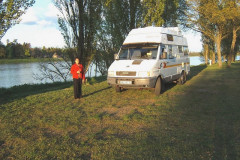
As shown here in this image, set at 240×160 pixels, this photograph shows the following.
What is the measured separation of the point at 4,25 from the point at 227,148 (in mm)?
10563

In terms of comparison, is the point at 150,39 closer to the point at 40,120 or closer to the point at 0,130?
the point at 40,120

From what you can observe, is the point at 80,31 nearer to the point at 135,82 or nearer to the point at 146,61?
the point at 146,61

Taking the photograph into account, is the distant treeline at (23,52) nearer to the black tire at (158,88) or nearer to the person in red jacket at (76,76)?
the person in red jacket at (76,76)

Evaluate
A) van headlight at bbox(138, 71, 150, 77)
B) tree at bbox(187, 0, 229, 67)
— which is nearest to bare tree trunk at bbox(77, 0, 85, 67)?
van headlight at bbox(138, 71, 150, 77)

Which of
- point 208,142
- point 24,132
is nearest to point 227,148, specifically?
point 208,142

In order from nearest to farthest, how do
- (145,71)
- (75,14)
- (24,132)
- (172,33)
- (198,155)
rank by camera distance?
(198,155) < (24,132) < (145,71) < (172,33) < (75,14)

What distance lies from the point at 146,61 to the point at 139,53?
837 mm

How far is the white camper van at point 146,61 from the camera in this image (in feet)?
28.0

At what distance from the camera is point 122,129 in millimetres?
5062

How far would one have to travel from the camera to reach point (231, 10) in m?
23.1

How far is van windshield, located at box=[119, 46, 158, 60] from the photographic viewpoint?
9.41 m

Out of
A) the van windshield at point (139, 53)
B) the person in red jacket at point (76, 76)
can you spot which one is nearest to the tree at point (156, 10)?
the van windshield at point (139, 53)

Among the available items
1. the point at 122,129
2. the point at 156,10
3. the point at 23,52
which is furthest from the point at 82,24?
the point at 23,52

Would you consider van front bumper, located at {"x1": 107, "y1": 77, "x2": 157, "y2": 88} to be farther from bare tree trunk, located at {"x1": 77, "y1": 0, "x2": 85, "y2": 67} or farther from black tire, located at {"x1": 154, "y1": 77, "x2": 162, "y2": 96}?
bare tree trunk, located at {"x1": 77, "y1": 0, "x2": 85, "y2": 67}
